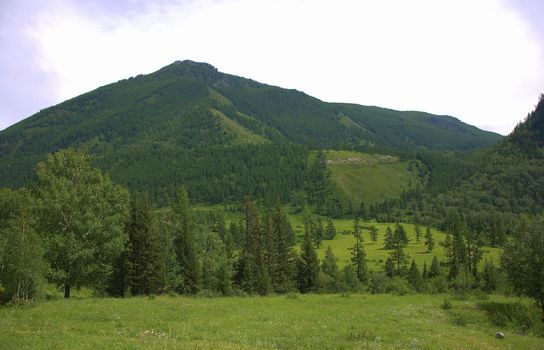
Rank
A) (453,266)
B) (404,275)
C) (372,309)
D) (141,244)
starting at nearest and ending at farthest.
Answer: (372,309) < (141,244) < (453,266) < (404,275)

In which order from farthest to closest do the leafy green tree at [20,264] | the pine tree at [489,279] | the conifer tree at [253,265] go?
the pine tree at [489,279] → the conifer tree at [253,265] → the leafy green tree at [20,264]

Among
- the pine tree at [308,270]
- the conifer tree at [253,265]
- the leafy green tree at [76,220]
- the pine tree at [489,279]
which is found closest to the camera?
the leafy green tree at [76,220]

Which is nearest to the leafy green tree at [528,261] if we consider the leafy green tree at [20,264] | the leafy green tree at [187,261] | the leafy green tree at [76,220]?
the leafy green tree at [76,220]

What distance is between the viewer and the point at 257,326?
30.1 meters

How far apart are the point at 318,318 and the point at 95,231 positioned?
26861 millimetres

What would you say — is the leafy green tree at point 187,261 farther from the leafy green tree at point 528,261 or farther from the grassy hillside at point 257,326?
the leafy green tree at point 528,261

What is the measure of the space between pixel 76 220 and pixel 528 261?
150ft

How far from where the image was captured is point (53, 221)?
153ft

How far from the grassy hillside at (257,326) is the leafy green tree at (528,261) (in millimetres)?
1926

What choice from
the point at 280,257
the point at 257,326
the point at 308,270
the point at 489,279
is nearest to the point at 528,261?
the point at 257,326

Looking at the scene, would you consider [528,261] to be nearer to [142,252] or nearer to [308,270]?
[142,252]

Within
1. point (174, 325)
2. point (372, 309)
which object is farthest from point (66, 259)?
point (372, 309)

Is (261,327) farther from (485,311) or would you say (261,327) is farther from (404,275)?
(404,275)

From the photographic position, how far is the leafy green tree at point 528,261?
39.7 meters
